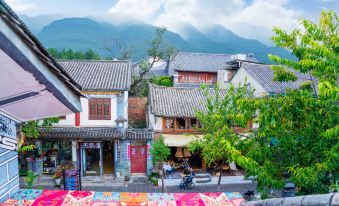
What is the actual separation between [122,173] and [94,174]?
183 centimetres

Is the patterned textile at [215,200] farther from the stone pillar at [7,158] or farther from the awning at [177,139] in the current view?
the awning at [177,139]

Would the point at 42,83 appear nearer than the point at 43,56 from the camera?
No

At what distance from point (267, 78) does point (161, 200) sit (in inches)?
817

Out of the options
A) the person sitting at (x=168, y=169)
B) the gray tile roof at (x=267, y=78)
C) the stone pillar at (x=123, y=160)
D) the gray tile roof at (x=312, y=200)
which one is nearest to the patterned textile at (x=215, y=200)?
the gray tile roof at (x=312, y=200)

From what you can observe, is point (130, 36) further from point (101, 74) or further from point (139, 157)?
point (139, 157)

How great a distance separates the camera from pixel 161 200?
207 inches

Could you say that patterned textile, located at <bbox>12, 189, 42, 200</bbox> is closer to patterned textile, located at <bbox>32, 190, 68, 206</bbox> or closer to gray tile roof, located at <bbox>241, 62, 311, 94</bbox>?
patterned textile, located at <bbox>32, 190, 68, 206</bbox>

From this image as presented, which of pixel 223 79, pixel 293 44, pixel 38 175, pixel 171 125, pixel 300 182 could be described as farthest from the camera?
pixel 223 79

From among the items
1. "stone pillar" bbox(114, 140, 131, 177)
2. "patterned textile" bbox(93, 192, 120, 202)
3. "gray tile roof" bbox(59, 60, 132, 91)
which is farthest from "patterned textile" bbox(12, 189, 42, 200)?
"stone pillar" bbox(114, 140, 131, 177)

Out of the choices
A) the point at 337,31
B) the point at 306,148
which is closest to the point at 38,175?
the point at 306,148

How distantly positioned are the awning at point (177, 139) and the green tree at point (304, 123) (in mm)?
12277

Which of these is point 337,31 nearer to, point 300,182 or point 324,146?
point 324,146

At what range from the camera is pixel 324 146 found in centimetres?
589

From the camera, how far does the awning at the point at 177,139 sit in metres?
19.1
